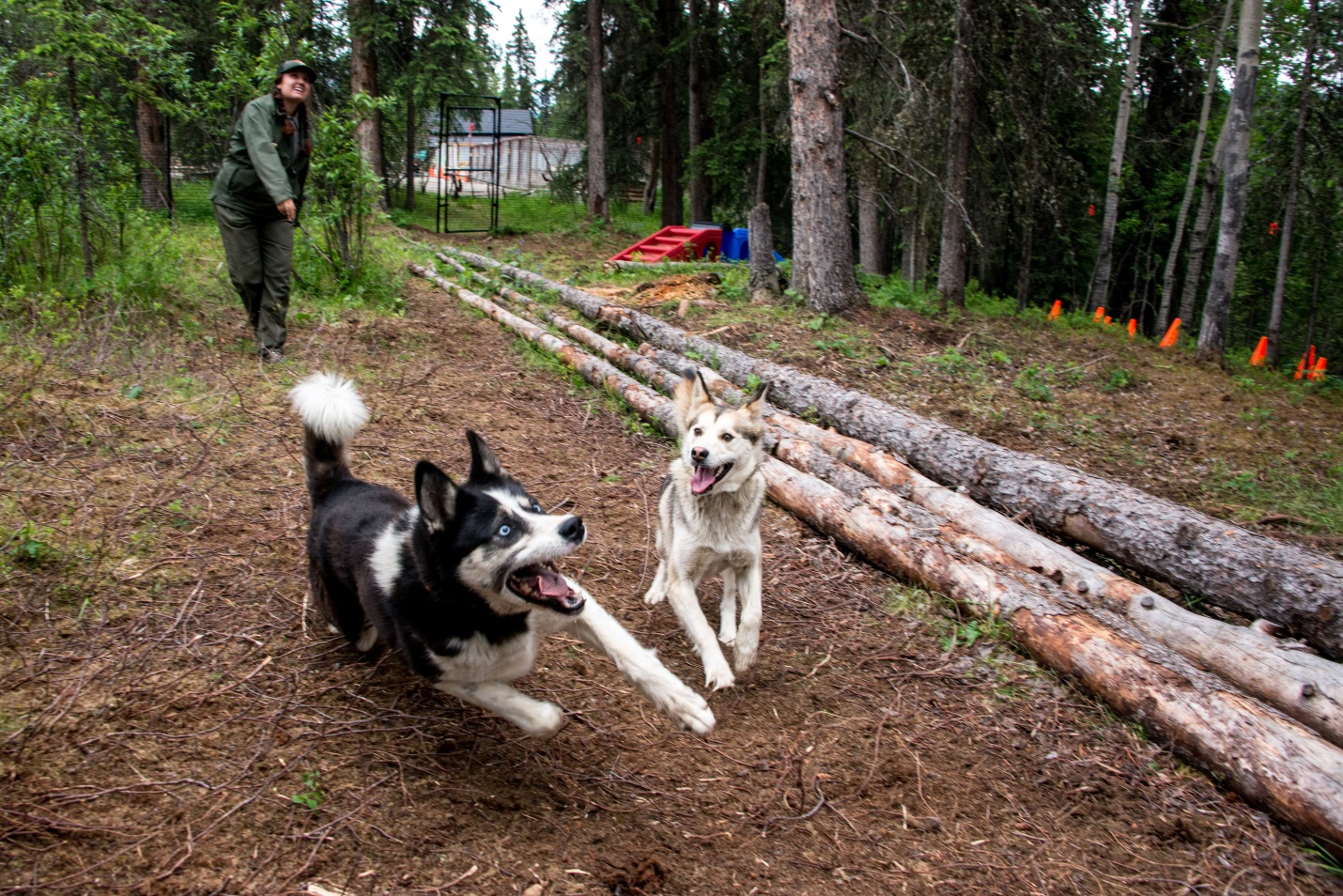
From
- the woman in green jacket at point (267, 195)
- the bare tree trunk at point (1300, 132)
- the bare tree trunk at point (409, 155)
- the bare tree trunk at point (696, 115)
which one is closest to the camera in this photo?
the woman in green jacket at point (267, 195)

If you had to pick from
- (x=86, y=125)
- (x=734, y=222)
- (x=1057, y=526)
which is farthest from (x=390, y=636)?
(x=734, y=222)

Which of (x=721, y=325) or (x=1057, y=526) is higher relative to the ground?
(x=721, y=325)

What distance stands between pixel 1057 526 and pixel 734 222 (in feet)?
70.1

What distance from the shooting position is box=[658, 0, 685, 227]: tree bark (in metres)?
25.1

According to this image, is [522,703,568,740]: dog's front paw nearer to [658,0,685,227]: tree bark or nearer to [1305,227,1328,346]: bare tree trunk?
[658,0,685,227]: tree bark

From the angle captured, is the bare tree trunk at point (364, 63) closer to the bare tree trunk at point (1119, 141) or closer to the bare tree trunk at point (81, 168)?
the bare tree trunk at point (81, 168)

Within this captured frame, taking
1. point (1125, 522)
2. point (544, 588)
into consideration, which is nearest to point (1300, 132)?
point (1125, 522)

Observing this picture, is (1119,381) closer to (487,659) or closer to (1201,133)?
(487,659)

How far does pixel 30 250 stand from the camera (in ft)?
25.6

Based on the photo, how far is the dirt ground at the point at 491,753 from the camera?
2795 mm

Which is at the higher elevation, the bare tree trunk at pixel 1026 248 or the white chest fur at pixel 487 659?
the bare tree trunk at pixel 1026 248

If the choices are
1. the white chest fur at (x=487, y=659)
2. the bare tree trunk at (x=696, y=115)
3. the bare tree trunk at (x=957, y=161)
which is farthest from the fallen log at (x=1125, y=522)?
the bare tree trunk at (x=696, y=115)

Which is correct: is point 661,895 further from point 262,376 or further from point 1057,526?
point 262,376

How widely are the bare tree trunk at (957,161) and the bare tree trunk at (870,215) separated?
10.0 feet
